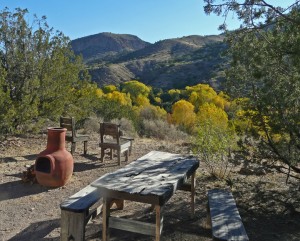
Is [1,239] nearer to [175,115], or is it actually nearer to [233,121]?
[233,121]

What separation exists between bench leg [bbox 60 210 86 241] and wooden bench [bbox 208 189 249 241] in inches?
57.0

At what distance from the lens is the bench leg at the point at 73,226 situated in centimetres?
380

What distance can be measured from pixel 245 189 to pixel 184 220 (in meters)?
2.00

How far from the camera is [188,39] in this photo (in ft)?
398

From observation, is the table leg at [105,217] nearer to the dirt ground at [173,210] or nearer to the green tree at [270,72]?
the dirt ground at [173,210]

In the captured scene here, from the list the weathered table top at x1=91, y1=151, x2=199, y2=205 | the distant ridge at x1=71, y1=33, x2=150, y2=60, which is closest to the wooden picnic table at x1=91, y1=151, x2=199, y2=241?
the weathered table top at x1=91, y1=151, x2=199, y2=205

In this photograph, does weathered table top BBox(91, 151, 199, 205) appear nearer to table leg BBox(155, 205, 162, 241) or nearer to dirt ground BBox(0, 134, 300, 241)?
table leg BBox(155, 205, 162, 241)

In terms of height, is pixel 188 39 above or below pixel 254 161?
above

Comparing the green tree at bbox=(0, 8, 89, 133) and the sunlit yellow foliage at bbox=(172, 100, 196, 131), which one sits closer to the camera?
the green tree at bbox=(0, 8, 89, 133)

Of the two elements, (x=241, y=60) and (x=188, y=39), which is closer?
(x=241, y=60)

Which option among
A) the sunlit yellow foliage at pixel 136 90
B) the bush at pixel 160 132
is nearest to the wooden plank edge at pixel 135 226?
the bush at pixel 160 132

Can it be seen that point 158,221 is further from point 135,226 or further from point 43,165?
point 43,165

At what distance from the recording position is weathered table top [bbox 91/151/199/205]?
359 centimetres

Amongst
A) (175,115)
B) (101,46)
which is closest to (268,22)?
(175,115)
